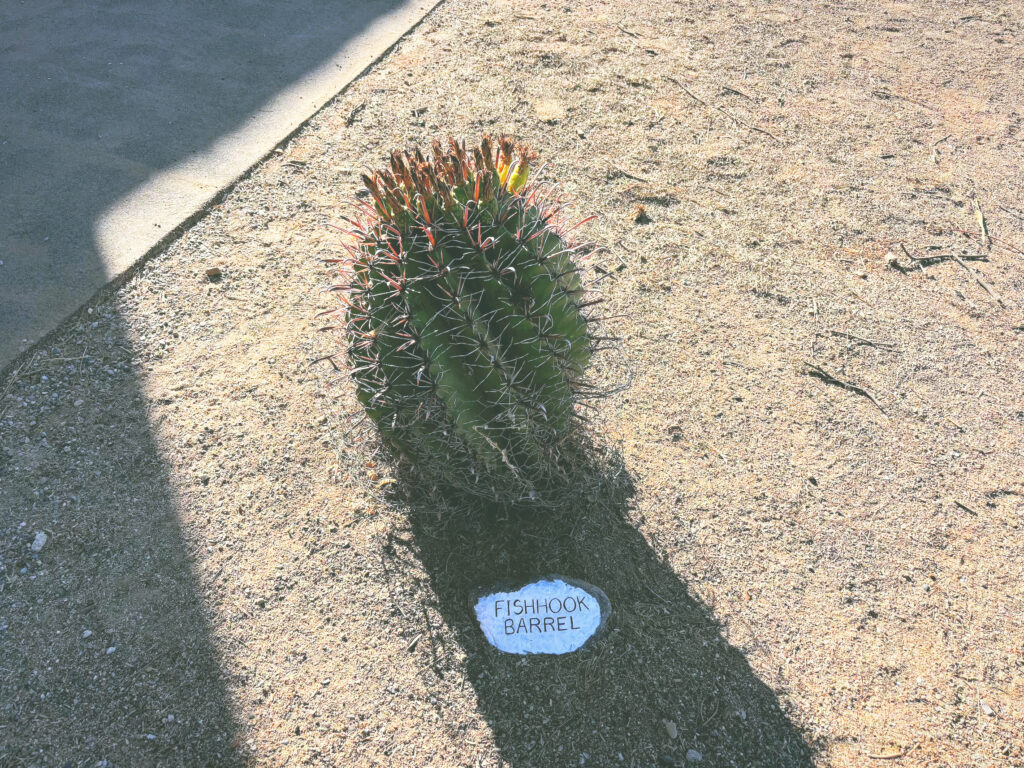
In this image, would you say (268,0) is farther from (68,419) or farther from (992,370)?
(992,370)

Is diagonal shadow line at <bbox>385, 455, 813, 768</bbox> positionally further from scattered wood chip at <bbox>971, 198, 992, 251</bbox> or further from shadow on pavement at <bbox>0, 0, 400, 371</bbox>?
scattered wood chip at <bbox>971, 198, 992, 251</bbox>

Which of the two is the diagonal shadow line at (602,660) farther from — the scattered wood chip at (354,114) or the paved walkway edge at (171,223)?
the scattered wood chip at (354,114)

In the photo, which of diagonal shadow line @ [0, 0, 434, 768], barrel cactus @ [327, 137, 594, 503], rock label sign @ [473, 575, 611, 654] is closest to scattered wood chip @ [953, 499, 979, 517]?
rock label sign @ [473, 575, 611, 654]

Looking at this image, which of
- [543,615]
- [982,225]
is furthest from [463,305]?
[982,225]

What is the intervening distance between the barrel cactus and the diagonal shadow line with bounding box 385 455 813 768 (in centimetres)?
40

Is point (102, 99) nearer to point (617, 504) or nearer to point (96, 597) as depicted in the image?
point (96, 597)

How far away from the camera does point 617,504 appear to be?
7.97 feet

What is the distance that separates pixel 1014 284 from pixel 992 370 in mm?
621

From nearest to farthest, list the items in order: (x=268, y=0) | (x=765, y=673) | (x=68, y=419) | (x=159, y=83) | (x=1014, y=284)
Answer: (x=765, y=673) → (x=68, y=419) → (x=1014, y=284) → (x=159, y=83) → (x=268, y=0)

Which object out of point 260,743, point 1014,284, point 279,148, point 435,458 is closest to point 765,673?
point 435,458

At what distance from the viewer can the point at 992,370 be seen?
293 cm

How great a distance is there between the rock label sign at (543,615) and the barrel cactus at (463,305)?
43 centimetres

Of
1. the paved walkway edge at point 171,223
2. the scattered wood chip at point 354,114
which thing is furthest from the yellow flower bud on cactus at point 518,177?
the scattered wood chip at point 354,114

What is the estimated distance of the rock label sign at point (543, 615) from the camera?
2082mm
